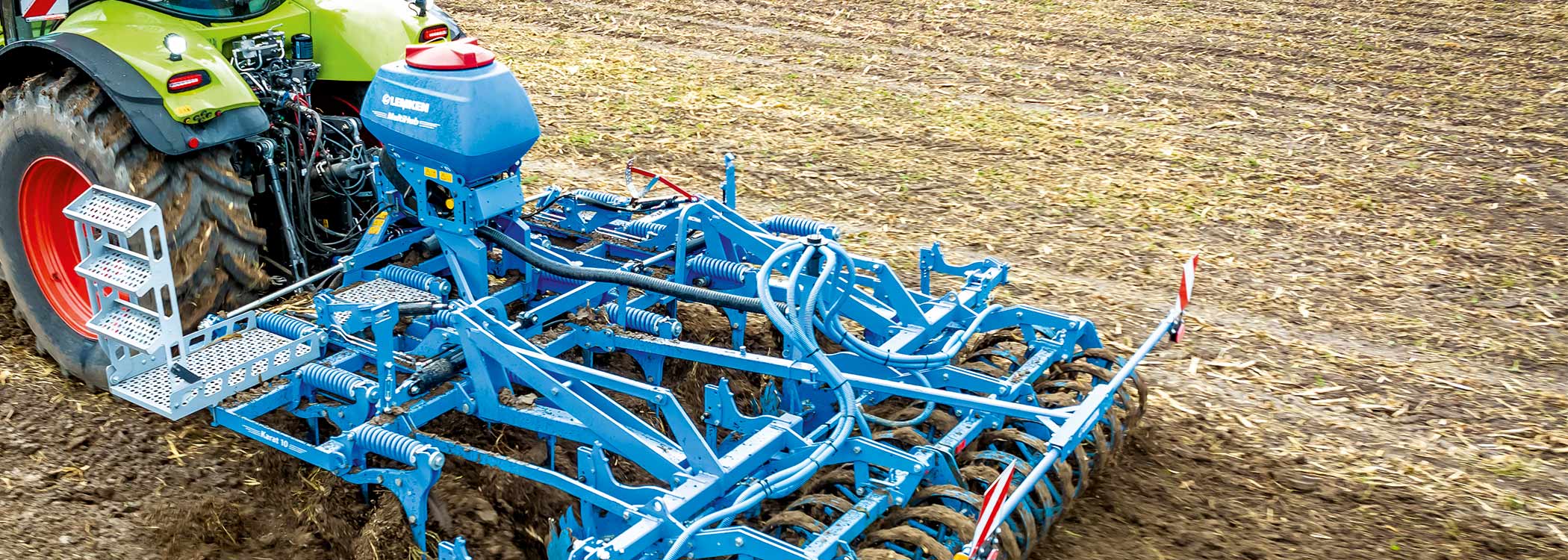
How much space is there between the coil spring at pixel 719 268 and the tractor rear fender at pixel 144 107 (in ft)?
5.33

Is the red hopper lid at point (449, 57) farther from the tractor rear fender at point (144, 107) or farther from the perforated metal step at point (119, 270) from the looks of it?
the perforated metal step at point (119, 270)

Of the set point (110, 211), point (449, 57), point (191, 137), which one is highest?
point (449, 57)

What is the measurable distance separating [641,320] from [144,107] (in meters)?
1.85

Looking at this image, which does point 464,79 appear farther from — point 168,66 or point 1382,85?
point 1382,85

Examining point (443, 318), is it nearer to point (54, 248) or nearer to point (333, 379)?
point (333, 379)

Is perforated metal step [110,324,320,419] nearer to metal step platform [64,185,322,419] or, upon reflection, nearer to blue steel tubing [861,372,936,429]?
metal step platform [64,185,322,419]

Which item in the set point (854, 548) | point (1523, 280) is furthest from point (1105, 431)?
point (1523, 280)

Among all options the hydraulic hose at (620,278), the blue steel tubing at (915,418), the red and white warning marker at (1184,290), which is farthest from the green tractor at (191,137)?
the red and white warning marker at (1184,290)

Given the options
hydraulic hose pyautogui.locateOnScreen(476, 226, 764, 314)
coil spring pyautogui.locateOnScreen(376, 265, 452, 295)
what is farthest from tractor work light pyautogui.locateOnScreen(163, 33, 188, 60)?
hydraulic hose pyautogui.locateOnScreen(476, 226, 764, 314)

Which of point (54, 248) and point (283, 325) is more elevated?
point (283, 325)

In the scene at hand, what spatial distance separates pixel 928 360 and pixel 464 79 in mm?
1822

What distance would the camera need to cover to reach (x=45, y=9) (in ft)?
17.0

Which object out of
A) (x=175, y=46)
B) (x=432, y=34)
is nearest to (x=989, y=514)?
(x=175, y=46)

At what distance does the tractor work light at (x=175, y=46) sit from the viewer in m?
4.73
